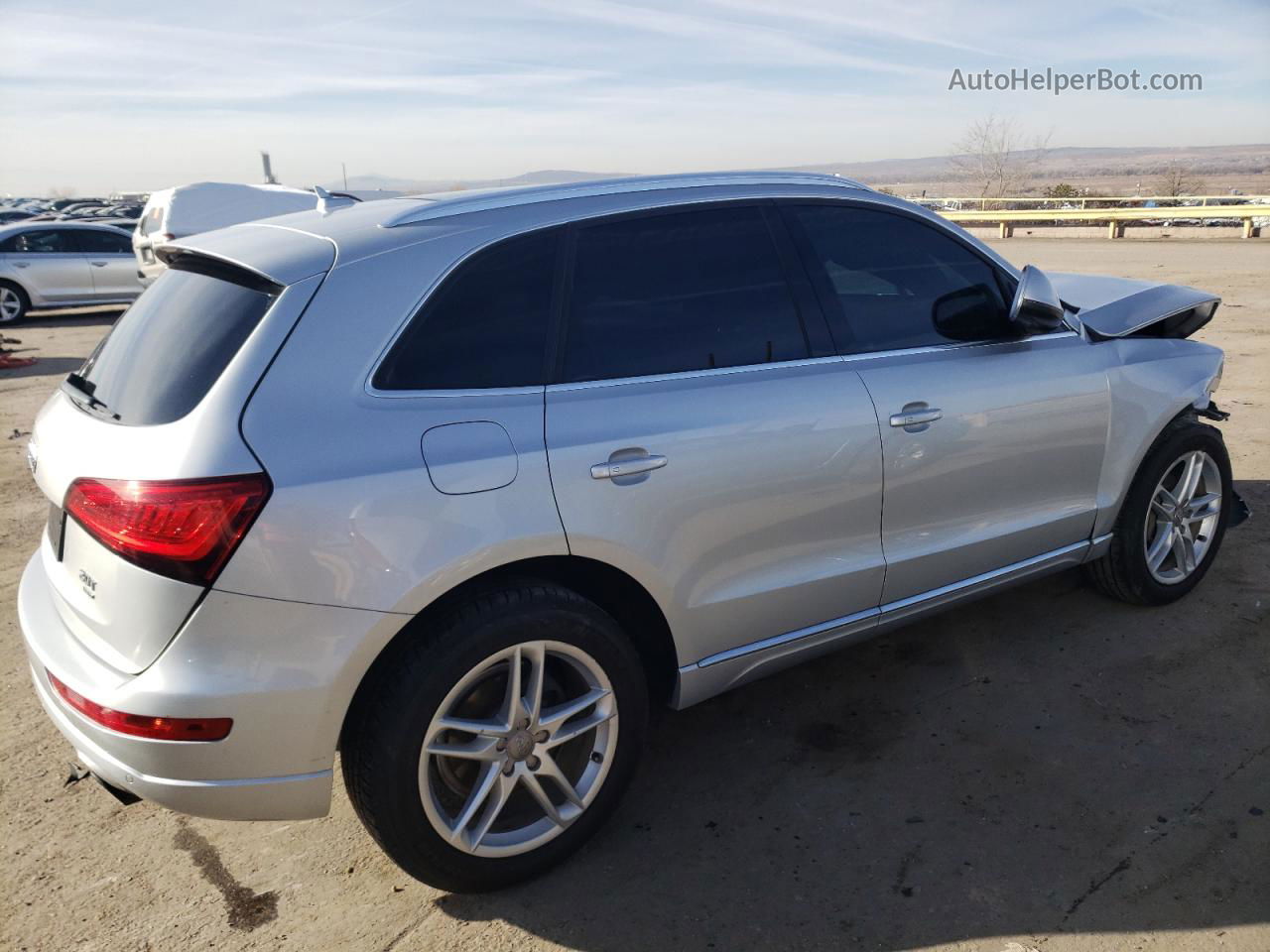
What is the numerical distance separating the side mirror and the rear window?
2461 millimetres

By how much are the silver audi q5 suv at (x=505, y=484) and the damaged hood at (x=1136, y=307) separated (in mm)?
508

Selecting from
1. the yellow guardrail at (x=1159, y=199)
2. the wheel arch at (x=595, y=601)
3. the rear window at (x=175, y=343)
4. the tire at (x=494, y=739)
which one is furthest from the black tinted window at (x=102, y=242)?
the yellow guardrail at (x=1159, y=199)

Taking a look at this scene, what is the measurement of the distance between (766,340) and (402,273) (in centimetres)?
113

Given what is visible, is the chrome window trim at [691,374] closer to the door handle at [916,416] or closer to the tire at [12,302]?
the door handle at [916,416]

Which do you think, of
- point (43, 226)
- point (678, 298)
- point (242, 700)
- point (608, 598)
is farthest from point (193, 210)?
point (242, 700)

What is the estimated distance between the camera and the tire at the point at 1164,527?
415cm

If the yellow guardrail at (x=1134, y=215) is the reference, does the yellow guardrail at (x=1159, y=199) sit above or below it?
below

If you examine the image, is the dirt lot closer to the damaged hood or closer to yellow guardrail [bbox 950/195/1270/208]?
the damaged hood

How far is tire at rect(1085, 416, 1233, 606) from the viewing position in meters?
4.15

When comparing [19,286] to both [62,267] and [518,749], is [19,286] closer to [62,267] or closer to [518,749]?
[62,267]

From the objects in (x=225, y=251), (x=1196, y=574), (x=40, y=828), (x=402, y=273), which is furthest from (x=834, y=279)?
(x=40, y=828)

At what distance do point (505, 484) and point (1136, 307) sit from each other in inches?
117

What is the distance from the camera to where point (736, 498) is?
2906mm

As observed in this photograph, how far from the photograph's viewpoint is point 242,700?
2287 millimetres
